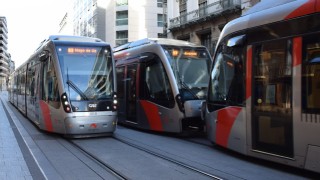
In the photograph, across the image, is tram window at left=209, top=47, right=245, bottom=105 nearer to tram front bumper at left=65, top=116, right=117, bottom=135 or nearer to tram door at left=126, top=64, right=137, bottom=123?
tram front bumper at left=65, top=116, right=117, bottom=135

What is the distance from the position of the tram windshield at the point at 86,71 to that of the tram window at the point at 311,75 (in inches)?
255

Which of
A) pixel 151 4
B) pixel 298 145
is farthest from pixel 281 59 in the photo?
pixel 151 4

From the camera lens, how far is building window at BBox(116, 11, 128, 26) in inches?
2598

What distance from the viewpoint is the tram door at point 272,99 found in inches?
281

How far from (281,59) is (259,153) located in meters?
1.79

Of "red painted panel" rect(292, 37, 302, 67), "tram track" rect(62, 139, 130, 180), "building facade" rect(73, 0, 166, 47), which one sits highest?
"building facade" rect(73, 0, 166, 47)

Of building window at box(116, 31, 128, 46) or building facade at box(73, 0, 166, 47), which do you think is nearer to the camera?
building facade at box(73, 0, 166, 47)

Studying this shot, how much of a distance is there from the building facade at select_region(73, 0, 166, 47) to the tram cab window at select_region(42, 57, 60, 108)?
52862mm

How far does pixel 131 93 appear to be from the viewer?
14727mm

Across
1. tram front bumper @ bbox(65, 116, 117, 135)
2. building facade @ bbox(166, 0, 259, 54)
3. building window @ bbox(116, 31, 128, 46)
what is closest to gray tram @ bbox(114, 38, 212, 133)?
tram front bumper @ bbox(65, 116, 117, 135)

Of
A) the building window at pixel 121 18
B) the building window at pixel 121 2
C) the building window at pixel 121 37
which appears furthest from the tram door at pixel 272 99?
the building window at pixel 121 2

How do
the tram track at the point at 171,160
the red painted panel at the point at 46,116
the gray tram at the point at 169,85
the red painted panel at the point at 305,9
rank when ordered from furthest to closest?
1. the red painted panel at the point at 46,116
2. the gray tram at the point at 169,85
3. the tram track at the point at 171,160
4. the red painted panel at the point at 305,9

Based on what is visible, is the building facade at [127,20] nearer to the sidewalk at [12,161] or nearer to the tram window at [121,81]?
→ the tram window at [121,81]

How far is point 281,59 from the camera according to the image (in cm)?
734
